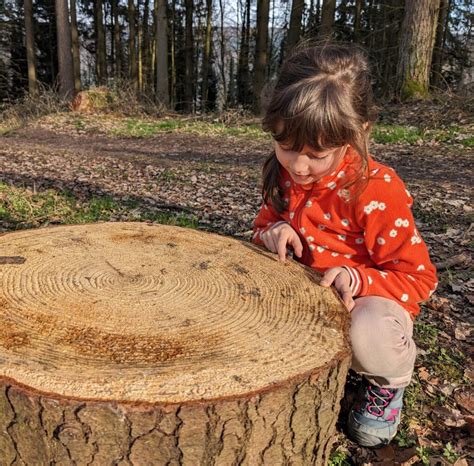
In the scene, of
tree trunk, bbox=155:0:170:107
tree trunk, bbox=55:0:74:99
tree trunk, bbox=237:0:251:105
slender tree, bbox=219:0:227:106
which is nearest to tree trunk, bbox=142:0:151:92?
slender tree, bbox=219:0:227:106

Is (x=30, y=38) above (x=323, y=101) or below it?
above

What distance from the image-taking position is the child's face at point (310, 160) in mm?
1772

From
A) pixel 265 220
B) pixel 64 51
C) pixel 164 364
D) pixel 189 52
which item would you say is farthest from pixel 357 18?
pixel 164 364

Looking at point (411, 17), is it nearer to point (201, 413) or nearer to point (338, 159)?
point (338, 159)

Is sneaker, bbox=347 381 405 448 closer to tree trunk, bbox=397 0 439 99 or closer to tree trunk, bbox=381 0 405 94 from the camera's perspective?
tree trunk, bbox=397 0 439 99

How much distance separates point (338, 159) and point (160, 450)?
4.06ft

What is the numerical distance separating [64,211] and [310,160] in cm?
299

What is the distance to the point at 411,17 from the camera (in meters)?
9.13

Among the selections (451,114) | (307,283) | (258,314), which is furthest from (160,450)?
(451,114)

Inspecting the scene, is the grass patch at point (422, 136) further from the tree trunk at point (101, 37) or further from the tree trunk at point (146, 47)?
the tree trunk at point (146, 47)

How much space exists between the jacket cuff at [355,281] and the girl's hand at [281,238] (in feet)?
1.07

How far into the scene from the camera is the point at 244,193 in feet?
16.5

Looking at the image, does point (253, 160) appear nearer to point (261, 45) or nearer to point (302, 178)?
point (302, 178)

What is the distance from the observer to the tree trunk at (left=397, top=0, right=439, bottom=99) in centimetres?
905
